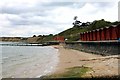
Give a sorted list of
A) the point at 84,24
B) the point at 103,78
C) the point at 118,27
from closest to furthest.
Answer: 1. the point at 103,78
2. the point at 118,27
3. the point at 84,24

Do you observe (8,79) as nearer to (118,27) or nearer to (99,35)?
(118,27)

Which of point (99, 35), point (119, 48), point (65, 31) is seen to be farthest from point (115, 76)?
point (65, 31)

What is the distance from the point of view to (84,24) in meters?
184

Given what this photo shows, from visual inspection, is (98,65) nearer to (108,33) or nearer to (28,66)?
(28,66)

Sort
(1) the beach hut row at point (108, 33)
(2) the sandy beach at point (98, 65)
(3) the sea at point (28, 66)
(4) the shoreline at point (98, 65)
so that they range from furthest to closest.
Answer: (1) the beach hut row at point (108, 33) < (3) the sea at point (28, 66) < (2) the sandy beach at point (98, 65) < (4) the shoreline at point (98, 65)

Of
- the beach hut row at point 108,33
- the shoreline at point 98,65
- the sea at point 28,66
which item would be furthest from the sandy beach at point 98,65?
the beach hut row at point 108,33

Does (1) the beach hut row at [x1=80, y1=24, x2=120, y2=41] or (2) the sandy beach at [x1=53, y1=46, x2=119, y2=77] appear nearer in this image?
(2) the sandy beach at [x1=53, y1=46, x2=119, y2=77]

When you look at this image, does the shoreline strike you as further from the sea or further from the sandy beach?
the sea

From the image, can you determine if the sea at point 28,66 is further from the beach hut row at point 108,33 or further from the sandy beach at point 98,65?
the beach hut row at point 108,33

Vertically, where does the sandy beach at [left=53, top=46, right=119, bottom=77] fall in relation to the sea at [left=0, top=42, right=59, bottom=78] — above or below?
above

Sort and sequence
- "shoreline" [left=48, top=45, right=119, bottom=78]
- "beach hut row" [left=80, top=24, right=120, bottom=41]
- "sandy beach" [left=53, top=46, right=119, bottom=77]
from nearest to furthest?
"shoreline" [left=48, top=45, right=119, bottom=78] < "sandy beach" [left=53, top=46, right=119, bottom=77] < "beach hut row" [left=80, top=24, right=120, bottom=41]

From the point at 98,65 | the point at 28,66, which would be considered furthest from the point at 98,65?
the point at 28,66

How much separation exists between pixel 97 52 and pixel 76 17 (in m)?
146

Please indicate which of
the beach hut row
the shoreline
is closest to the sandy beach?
the shoreline
